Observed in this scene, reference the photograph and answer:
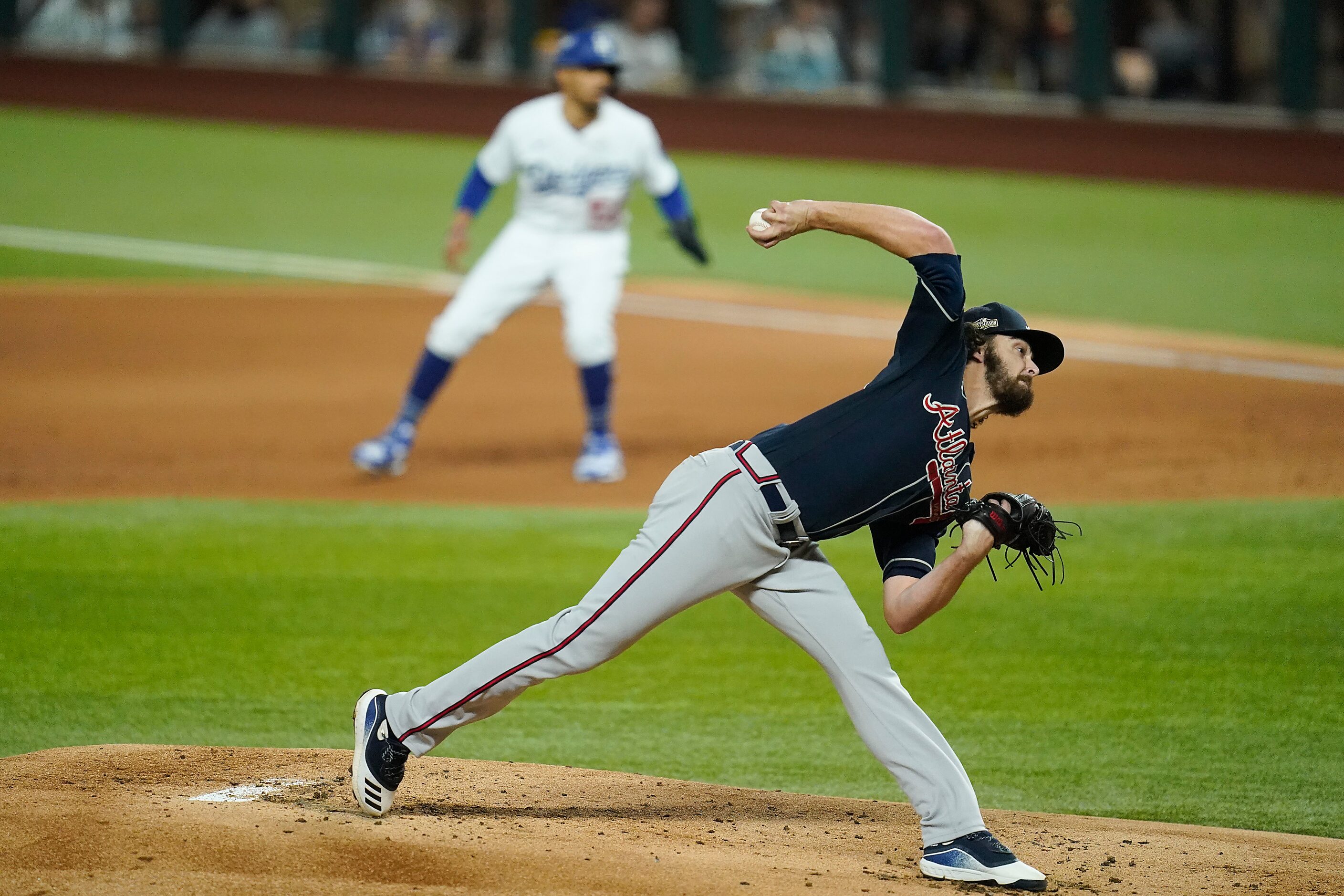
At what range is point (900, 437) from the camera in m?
3.67

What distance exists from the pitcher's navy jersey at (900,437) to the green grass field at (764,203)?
9941 millimetres

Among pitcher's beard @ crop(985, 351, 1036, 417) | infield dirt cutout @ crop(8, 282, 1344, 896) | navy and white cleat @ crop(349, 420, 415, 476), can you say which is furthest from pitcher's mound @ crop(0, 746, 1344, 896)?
navy and white cleat @ crop(349, 420, 415, 476)

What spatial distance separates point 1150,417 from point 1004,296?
15.6ft

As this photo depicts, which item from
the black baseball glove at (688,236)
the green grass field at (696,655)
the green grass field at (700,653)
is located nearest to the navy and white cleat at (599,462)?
the green grass field at (700,653)

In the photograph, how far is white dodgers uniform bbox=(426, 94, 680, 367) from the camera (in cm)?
805

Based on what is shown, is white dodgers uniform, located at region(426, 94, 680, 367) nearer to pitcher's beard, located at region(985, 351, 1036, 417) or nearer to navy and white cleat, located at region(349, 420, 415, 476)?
navy and white cleat, located at region(349, 420, 415, 476)

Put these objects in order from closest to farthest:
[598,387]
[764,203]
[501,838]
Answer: [501,838], [598,387], [764,203]

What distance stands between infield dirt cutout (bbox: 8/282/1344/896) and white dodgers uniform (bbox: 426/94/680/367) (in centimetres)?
82

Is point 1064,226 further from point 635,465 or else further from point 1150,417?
point 635,465

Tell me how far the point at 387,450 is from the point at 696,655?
2.91 metres

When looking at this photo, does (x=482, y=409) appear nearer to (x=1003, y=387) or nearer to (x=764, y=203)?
(x=1003, y=387)

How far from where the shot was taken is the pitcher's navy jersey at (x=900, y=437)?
3.67 m

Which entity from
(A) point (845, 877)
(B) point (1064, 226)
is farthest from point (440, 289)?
(A) point (845, 877)

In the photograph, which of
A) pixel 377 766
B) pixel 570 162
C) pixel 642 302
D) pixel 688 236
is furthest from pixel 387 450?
pixel 642 302
